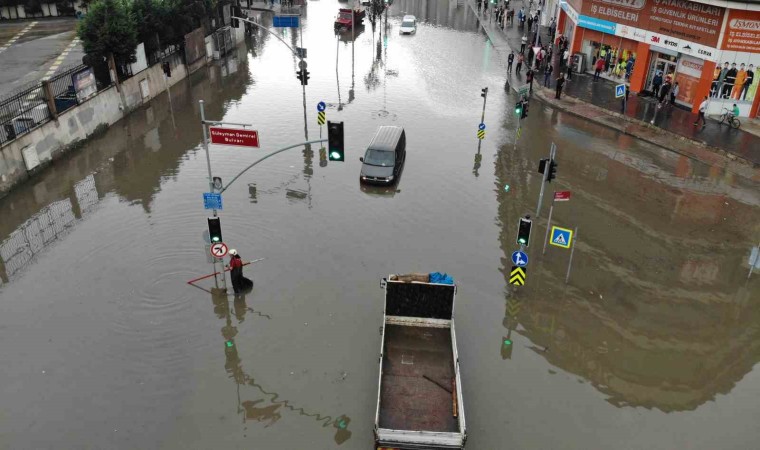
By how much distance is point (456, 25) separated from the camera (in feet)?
201

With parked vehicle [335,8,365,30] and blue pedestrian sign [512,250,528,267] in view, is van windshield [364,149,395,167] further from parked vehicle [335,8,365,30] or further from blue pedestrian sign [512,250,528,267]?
parked vehicle [335,8,365,30]

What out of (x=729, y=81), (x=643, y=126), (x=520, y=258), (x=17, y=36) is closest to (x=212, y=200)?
(x=520, y=258)

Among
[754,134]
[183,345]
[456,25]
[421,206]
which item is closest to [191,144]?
[421,206]

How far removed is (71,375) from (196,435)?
13.4ft

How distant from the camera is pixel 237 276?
17250 millimetres

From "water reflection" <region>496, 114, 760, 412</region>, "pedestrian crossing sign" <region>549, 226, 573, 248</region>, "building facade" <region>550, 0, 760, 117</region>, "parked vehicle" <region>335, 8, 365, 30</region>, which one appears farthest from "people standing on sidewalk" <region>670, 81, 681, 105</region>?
"parked vehicle" <region>335, 8, 365, 30</region>

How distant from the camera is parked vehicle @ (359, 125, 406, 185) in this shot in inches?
948

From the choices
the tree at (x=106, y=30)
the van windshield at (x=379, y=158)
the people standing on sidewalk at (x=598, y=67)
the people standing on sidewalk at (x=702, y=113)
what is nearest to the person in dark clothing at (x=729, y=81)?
the people standing on sidewalk at (x=702, y=113)

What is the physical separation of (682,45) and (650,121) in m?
4.88

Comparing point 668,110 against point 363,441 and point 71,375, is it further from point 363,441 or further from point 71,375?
point 71,375

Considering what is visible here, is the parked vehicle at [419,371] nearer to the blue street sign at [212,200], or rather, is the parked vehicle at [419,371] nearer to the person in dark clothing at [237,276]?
the person in dark clothing at [237,276]

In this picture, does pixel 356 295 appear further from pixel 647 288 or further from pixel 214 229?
pixel 647 288

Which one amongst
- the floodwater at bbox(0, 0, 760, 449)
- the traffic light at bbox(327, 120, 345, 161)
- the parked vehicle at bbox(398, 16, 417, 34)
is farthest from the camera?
the parked vehicle at bbox(398, 16, 417, 34)

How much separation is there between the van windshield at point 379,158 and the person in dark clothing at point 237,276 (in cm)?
896
